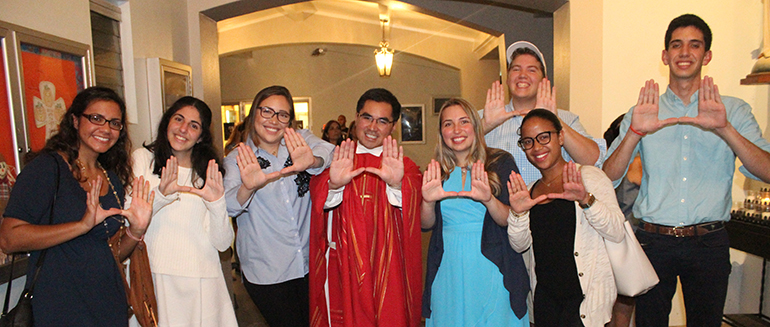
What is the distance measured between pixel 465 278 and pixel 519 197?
453 mm

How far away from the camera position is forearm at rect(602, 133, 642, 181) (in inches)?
94.3

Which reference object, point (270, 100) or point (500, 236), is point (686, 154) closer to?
point (500, 236)

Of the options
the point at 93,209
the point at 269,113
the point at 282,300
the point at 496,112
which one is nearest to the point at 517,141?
the point at 496,112

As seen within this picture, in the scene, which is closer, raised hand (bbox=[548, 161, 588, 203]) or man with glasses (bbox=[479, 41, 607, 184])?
raised hand (bbox=[548, 161, 588, 203])

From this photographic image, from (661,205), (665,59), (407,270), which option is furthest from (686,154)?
(407,270)

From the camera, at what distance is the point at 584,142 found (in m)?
2.39

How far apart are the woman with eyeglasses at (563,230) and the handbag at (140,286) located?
1.62 meters

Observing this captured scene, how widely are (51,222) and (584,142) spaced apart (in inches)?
93.0

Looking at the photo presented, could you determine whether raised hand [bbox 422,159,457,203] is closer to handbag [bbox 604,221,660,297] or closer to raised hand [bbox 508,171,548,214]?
raised hand [bbox 508,171,548,214]

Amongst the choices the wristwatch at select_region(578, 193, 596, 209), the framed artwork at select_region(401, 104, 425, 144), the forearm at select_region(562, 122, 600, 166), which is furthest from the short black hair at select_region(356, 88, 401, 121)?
the framed artwork at select_region(401, 104, 425, 144)

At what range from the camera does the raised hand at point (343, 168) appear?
2229mm

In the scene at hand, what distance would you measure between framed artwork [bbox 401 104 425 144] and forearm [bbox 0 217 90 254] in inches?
388

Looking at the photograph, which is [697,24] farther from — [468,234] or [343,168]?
[343,168]

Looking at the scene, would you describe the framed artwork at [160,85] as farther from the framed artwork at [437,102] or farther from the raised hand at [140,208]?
the framed artwork at [437,102]
